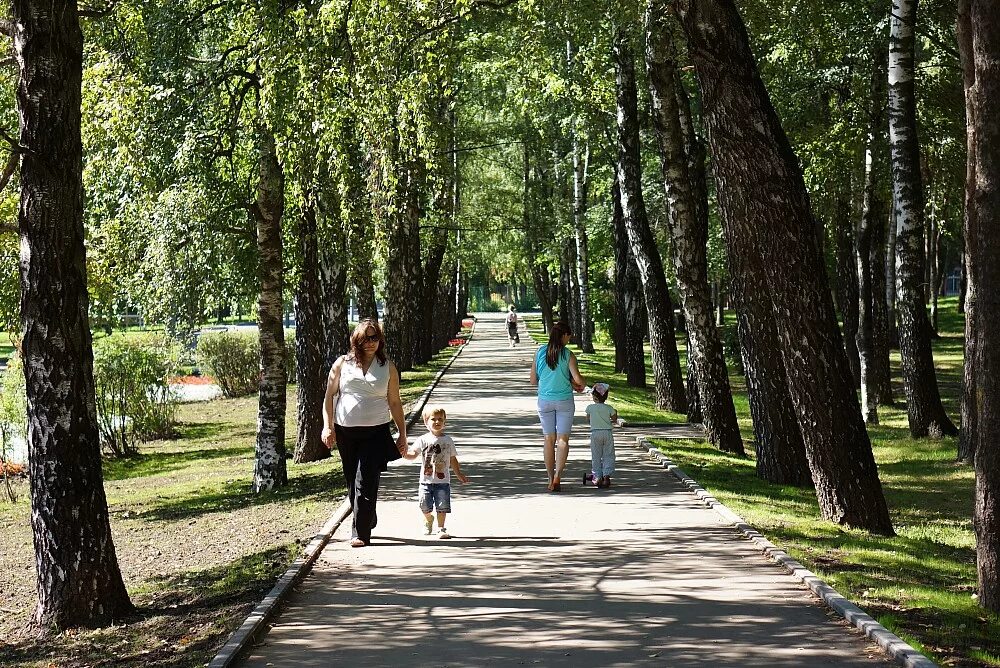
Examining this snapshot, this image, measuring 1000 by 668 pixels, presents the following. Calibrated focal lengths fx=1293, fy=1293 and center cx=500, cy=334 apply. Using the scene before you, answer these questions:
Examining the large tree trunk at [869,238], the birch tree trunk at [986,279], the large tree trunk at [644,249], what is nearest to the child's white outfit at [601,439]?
the birch tree trunk at [986,279]

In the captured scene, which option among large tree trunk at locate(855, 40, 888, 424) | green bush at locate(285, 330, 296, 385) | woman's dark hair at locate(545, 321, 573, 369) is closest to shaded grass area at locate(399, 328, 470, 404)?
green bush at locate(285, 330, 296, 385)

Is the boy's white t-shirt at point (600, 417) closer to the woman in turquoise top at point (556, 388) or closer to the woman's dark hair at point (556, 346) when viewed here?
the woman in turquoise top at point (556, 388)

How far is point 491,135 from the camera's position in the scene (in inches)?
1828

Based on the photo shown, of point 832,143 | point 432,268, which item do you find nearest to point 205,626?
point 832,143

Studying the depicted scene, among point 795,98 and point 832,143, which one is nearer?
point 832,143

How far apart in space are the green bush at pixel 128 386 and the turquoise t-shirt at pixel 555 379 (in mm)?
11610

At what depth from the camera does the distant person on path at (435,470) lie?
11.0 metres

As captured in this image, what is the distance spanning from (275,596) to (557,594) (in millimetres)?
1874

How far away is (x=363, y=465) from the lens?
34.5ft

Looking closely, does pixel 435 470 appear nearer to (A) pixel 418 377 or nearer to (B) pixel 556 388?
(B) pixel 556 388

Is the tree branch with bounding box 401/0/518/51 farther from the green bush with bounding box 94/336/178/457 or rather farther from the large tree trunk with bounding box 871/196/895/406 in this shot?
Answer: the large tree trunk with bounding box 871/196/895/406

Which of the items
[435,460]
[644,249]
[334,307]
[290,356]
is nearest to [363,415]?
[435,460]

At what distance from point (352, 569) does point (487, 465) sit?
21.4ft

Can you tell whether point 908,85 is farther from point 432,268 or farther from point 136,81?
point 432,268
